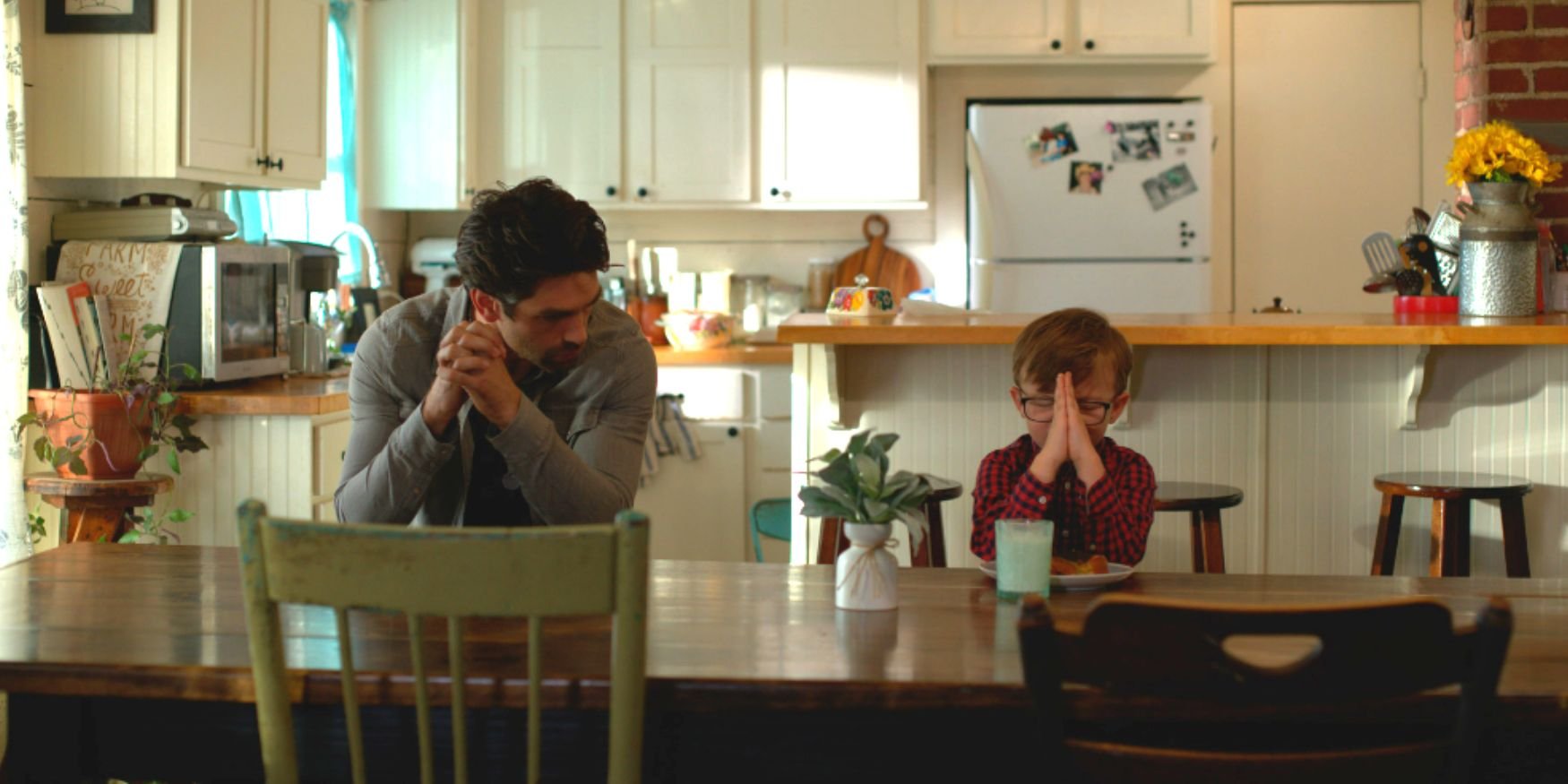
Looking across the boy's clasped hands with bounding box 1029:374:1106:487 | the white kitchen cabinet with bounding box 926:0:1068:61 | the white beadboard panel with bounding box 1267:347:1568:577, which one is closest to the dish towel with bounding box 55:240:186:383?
the boy's clasped hands with bounding box 1029:374:1106:487

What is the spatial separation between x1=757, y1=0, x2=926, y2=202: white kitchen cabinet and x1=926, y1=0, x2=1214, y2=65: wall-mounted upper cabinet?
0.48 feet

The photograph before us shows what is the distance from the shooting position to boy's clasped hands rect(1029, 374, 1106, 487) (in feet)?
6.97

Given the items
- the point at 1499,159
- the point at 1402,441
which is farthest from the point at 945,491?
the point at 1499,159

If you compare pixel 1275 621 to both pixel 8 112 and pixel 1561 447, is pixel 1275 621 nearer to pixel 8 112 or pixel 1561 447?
pixel 1561 447

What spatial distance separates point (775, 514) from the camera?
393 cm

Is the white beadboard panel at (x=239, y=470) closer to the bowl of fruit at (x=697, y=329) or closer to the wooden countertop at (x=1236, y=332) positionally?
the wooden countertop at (x=1236, y=332)

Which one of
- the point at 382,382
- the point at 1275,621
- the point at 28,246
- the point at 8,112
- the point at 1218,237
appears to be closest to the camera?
the point at 1275,621

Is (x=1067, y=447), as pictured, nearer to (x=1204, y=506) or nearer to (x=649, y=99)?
(x=1204, y=506)

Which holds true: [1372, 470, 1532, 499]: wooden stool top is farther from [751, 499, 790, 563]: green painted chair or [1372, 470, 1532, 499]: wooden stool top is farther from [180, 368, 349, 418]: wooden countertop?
[180, 368, 349, 418]: wooden countertop

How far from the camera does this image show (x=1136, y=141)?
16.7 ft

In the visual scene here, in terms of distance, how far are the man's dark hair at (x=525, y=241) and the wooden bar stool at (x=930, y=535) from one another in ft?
3.27

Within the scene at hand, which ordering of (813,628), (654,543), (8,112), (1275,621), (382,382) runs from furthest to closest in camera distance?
(654,543), (8,112), (382,382), (813,628), (1275,621)

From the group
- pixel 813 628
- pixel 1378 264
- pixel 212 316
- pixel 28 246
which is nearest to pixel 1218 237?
pixel 1378 264

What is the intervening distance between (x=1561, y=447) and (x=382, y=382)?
7.96 ft
